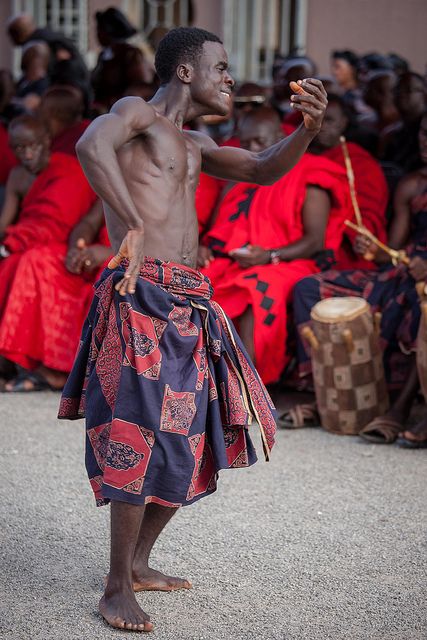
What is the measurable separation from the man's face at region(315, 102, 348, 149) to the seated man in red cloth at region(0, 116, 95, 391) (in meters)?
1.60

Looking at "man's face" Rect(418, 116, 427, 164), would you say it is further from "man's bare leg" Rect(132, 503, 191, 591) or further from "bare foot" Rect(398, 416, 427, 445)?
"man's bare leg" Rect(132, 503, 191, 591)

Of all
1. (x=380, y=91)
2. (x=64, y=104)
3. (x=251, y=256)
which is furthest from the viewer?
(x=380, y=91)

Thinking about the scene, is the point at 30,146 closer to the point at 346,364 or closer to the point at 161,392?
the point at 346,364

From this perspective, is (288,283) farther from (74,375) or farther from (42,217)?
(74,375)

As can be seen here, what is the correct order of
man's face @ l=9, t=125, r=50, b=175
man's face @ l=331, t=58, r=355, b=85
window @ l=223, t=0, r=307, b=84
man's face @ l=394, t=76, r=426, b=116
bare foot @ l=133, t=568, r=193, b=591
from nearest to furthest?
bare foot @ l=133, t=568, r=193, b=591
man's face @ l=9, t=125, r=50, b=175
man's face @ l=394, t=76, r=426, b=116
man's face @ l=331, t=58, r=355, b=85
window @ l=223, t=0, r=307, b=84

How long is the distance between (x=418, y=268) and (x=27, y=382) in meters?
2.55

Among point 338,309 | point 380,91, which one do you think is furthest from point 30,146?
point 380,91

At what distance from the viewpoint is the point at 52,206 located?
6.93m

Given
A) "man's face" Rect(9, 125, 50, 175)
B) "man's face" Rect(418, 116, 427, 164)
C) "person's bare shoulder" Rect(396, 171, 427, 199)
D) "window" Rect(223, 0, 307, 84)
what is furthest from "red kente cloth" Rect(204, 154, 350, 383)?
"window" Rect(223, 0, 307, 84)

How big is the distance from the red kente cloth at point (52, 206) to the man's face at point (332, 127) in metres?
1.60

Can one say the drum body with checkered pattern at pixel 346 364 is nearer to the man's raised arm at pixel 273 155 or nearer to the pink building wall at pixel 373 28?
the man's raised arm at pixel 273 155

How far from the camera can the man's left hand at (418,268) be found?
5.59 meters

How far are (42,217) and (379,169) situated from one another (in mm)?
2242

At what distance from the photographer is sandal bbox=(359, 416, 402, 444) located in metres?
5.28
